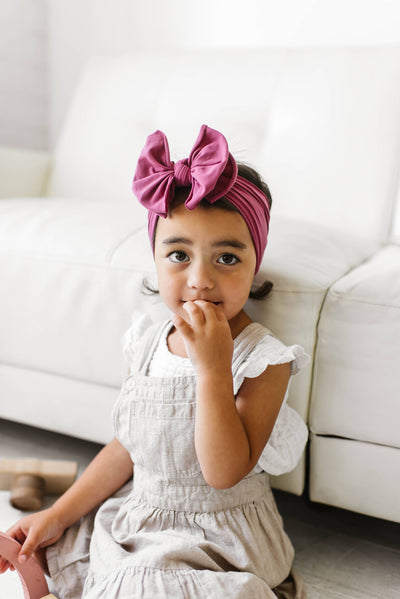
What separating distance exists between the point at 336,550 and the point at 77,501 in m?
0.40

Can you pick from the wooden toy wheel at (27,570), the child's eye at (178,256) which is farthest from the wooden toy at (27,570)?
the child's eye at (178,256)

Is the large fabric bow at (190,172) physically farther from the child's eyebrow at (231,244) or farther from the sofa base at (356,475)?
the sofa base at (356,475)

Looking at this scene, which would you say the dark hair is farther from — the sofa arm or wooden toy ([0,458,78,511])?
the sofa arm

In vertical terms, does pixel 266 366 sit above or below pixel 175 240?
below

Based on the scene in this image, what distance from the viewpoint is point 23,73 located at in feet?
7.64

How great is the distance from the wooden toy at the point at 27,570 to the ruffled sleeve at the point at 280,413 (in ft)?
1.07

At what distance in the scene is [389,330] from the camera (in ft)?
2.83

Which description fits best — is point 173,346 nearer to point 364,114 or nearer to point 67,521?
point 67,521

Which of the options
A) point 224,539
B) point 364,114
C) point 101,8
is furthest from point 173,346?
point 101,8

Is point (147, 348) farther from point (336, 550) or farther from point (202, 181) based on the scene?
point (336, 550)

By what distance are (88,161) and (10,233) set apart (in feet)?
1.80

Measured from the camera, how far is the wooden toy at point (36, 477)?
1.06 m

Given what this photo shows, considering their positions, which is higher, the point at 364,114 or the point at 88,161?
the point at 364,114

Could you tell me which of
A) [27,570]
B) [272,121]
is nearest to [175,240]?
[27,570]
